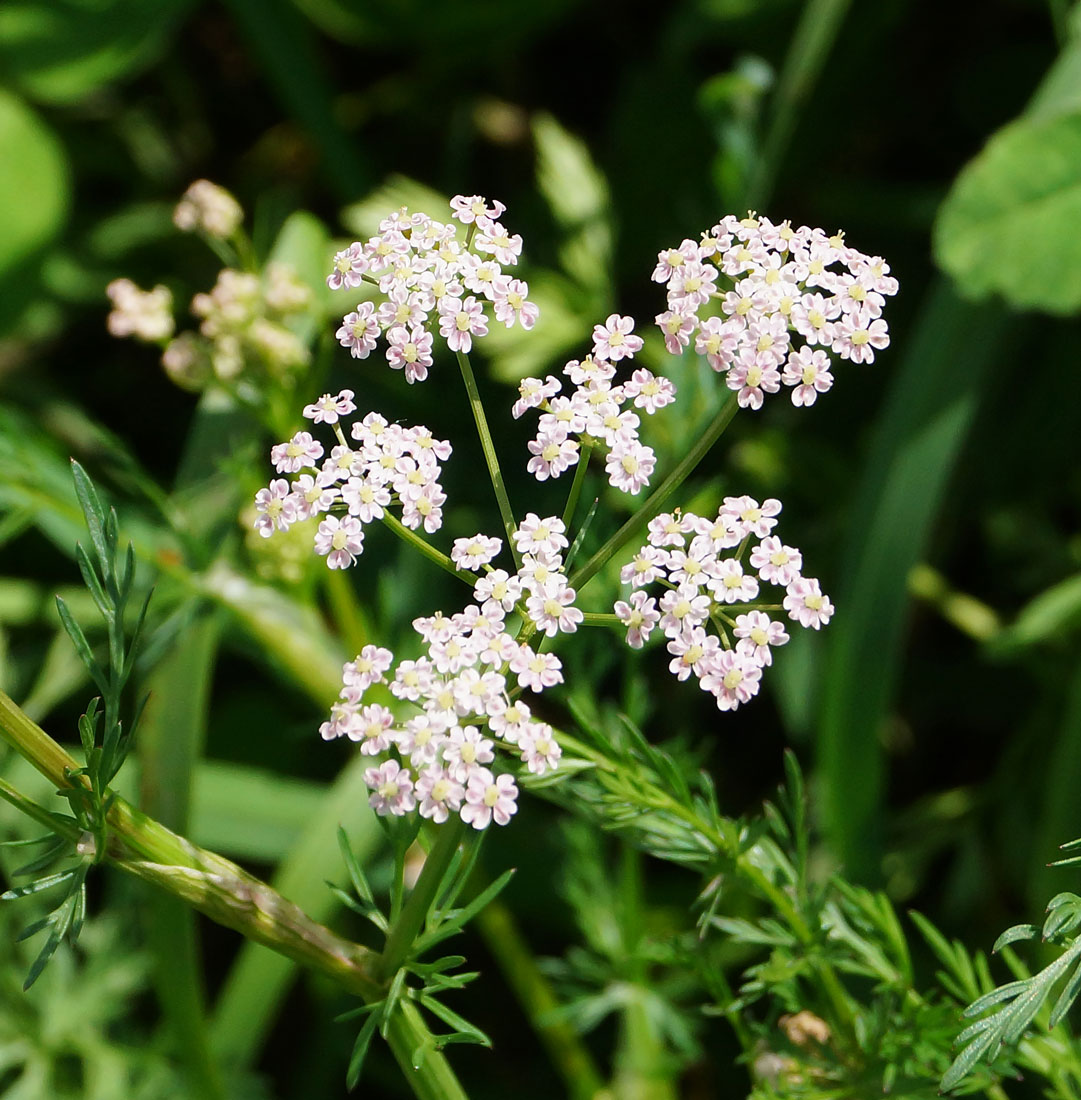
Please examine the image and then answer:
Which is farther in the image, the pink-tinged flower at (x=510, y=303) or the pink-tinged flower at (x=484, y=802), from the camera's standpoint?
the pink-tinged flower at (x=510, y=303)

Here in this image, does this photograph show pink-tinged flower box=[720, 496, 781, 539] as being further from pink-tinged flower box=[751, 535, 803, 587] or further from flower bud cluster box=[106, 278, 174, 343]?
flower bud cluster box=[106, 278, 174, 343]

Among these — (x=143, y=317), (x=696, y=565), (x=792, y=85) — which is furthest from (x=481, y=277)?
(x=792, y=85)

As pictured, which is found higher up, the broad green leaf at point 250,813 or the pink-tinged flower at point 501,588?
the pink-tinged flower at point 501,588

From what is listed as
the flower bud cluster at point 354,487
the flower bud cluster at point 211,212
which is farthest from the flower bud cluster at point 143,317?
the flower bud cluster at point 354,487

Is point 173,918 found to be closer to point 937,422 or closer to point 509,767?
point 509,767

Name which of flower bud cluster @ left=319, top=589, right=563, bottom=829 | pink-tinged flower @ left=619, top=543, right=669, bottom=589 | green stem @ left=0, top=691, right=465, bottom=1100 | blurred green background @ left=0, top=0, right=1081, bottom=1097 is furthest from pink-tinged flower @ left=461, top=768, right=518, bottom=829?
blurred green background @ left=0, top=0, right=1081, bottom=1097

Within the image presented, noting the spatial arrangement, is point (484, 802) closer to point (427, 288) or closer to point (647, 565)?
point (647, 565)

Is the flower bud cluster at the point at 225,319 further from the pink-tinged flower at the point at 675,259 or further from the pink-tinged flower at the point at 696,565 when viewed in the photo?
the pink-tinged flower at the point at 696,565

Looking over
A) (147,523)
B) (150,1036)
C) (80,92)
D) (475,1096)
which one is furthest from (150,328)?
(475,1096)
